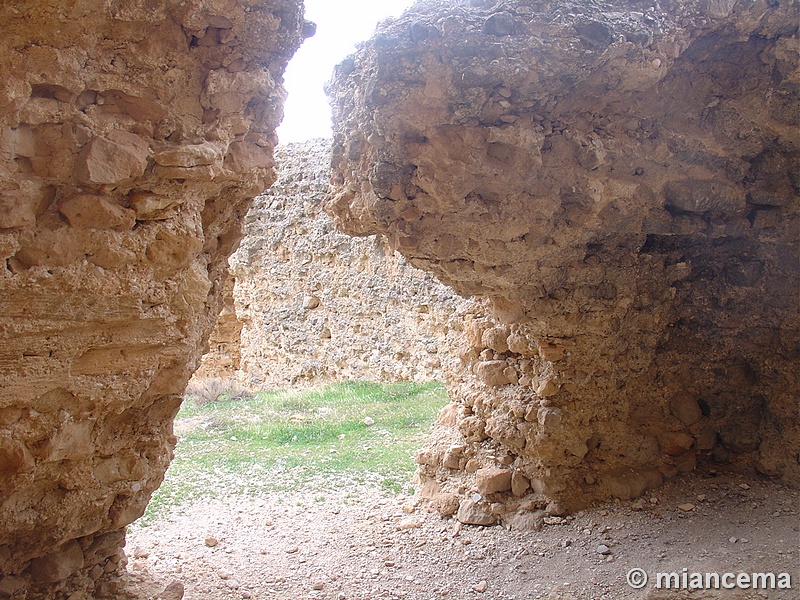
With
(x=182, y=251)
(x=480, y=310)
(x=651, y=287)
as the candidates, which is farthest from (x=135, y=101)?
(x=651, y=287)

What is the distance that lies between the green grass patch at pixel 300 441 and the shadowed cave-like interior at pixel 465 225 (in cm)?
136

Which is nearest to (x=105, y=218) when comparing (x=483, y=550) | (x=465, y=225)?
(x=465, y=225)

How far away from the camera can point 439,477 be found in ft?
16.3

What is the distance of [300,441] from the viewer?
7.27 m

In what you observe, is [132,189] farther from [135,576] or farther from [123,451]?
→ [135,576]

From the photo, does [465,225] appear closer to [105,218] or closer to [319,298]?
[105,218]

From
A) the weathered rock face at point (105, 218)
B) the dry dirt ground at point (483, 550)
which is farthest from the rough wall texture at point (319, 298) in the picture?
the weathered rock face at point (105, 218)

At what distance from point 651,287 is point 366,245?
699cm

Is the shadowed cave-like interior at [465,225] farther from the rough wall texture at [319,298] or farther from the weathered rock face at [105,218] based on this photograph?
the rough wall texture at [319,298]

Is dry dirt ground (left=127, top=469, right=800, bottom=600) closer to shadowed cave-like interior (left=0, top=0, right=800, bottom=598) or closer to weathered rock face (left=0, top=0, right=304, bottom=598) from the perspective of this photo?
shadowed cave-like interior (left=0, top=0, right=800, bottom=598)

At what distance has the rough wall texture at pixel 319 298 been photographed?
33.7ft

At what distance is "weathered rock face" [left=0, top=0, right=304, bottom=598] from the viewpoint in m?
2.11

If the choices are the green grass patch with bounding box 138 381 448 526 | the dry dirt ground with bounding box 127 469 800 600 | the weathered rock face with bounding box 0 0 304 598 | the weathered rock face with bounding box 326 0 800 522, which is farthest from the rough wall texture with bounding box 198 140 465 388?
the weathered rock face with bounding box 0 0 304 598

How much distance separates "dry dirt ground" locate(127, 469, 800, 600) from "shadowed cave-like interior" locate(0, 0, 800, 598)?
0.80 feet
